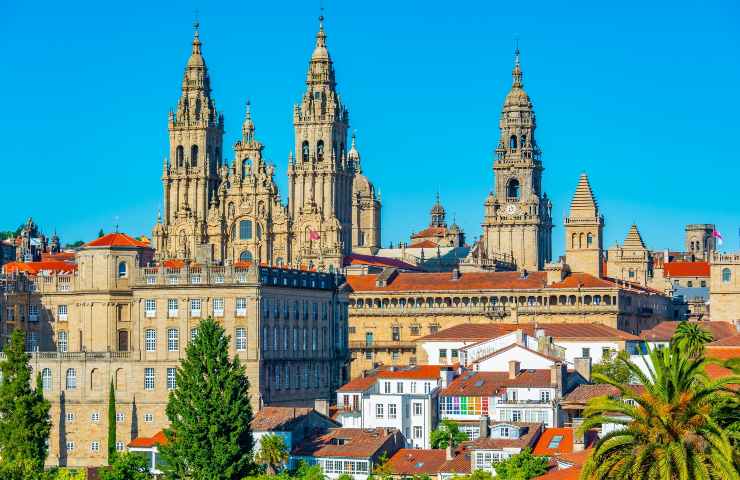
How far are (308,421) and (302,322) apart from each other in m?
18.7

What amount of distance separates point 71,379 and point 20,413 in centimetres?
1033

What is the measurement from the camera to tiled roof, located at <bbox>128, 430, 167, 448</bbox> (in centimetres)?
10306

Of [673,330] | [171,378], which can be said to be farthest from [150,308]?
[673,330]

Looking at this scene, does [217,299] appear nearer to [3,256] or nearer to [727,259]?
[727,259]

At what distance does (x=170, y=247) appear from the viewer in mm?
176875

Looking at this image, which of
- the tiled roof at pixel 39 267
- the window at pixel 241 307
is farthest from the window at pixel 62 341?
the tiled roof at pixel 39 267

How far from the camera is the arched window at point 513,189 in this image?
639ft

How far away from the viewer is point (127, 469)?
97500mm

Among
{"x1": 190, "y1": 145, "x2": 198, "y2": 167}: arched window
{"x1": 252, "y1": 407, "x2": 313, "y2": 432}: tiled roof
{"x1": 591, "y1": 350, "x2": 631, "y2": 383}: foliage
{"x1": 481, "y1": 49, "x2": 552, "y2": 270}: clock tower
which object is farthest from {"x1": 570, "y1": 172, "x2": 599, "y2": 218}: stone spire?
{"x1": 252, "y1": 407, "x2": 313, "y2": 432}: tiled roof

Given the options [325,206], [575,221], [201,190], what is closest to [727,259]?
[575,221]

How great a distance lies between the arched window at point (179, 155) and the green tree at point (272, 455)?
287 feet

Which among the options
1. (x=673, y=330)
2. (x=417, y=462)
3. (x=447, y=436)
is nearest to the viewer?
(x=417, y=462)

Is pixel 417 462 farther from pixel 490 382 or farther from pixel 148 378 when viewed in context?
pixel 148 378

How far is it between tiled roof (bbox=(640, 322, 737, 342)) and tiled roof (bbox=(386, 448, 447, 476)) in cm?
3985
